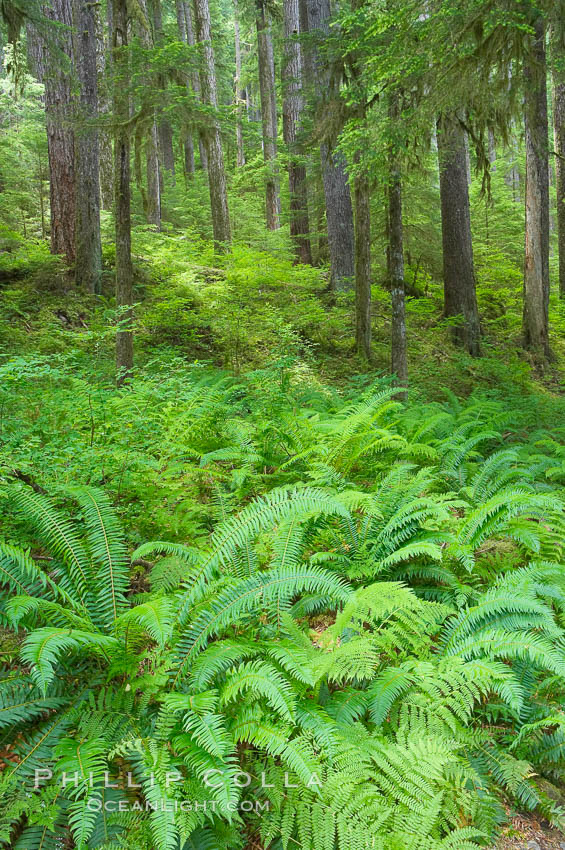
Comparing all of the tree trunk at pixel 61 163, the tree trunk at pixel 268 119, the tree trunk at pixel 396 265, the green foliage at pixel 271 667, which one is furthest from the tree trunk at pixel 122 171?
the tree trunk at pixel 268 119

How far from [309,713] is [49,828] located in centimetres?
107

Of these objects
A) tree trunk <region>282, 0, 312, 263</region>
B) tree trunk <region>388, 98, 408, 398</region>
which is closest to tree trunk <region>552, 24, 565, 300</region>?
tree trunk <region>282, 0, 312, 263</region>

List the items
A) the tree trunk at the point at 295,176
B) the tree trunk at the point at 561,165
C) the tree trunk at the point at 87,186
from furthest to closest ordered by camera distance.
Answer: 1. the tree trunk at the point at 295,176
2. the tree trunk at the point at 561,165
3. the tree trunk at the point at 87,186

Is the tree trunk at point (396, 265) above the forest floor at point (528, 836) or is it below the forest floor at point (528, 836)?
above

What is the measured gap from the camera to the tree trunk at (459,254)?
10.3 meters

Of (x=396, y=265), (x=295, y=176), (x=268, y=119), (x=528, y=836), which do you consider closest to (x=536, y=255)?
(x=396, y=265)

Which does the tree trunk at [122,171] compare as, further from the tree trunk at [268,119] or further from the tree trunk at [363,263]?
the tree trunk at [268,119]

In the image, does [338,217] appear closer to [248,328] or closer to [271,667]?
[248,328]

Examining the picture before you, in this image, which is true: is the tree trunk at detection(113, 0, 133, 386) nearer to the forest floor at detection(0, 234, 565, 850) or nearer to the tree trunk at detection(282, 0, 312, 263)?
the forest floor at detection(0, 234, 565, 850)

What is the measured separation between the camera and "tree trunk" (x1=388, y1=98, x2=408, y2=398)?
6.37m

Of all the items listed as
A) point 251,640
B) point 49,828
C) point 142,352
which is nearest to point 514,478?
point 251,640

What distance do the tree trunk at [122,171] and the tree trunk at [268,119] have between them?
7.86m

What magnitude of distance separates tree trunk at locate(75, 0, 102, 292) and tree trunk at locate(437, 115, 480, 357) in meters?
6.58

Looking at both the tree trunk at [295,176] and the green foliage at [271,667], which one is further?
the tree trunk at [295,176]
